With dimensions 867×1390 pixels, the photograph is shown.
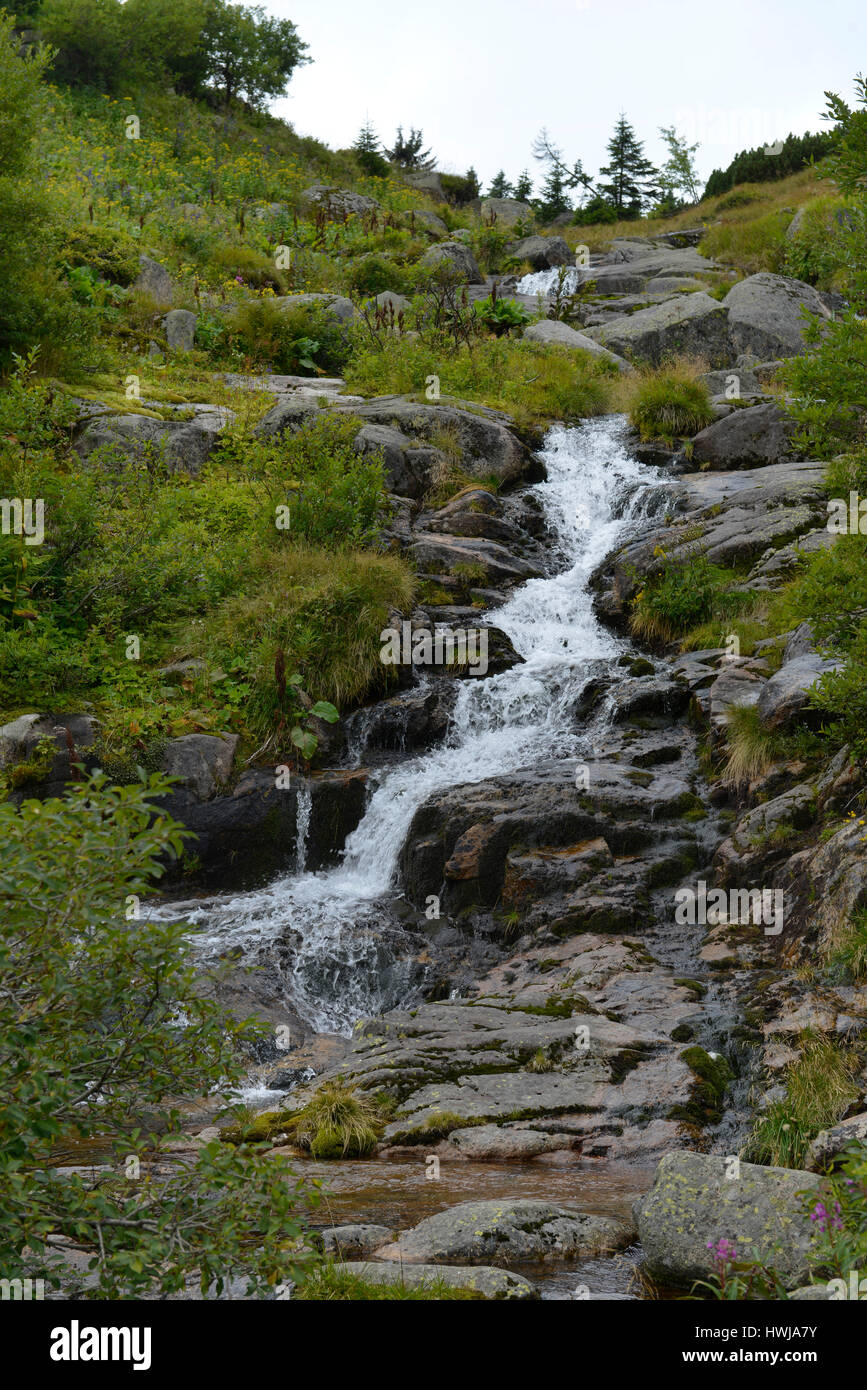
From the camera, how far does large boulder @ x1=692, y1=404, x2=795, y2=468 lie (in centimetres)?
1748

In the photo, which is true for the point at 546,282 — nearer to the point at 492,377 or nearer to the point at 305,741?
the point at 492,377

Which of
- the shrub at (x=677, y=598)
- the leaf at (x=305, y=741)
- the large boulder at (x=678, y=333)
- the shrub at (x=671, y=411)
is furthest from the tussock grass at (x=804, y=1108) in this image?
the large boulder at (x=678, y=333)

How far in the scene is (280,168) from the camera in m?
33.1

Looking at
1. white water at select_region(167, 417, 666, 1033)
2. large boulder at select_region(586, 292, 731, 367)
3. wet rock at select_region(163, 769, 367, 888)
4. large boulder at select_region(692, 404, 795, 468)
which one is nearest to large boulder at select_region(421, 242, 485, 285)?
large boulder at select_region(586, 292, 731, 367)

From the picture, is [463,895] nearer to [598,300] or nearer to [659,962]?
[659,962]

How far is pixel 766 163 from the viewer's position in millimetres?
41031

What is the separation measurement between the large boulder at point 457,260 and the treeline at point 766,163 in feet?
48.9

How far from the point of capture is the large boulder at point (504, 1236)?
5000mm

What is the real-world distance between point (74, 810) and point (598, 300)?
30097mm

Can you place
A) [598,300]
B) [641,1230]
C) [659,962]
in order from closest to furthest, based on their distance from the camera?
[641,1230], [659,962], [598,300]

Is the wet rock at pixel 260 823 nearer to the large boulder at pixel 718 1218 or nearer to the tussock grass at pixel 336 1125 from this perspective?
the tussock grass at pixel 336 1125

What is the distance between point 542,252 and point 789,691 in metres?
28.2

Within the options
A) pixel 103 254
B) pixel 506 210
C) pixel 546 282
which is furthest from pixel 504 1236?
pixel 506 210
